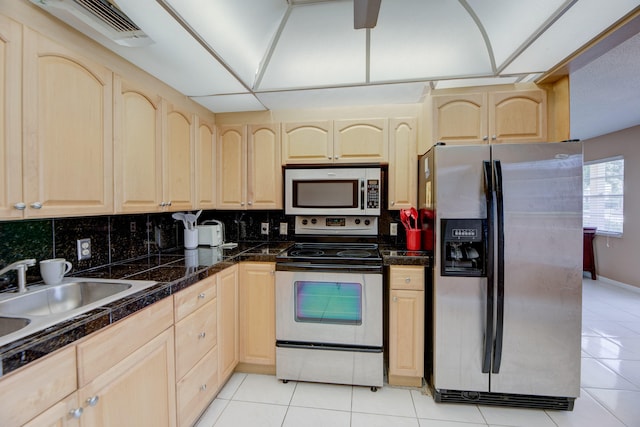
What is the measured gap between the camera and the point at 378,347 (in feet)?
6.54

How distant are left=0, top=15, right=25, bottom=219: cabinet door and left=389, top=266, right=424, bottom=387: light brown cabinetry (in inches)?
75.8

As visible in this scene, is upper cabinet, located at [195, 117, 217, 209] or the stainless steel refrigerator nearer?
the stainless steel refrigerator

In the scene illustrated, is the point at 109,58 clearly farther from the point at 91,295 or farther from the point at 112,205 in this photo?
the point at 91,295

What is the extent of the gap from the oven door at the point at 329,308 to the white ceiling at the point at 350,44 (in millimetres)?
1376

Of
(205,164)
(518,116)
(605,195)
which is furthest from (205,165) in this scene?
(605,195)

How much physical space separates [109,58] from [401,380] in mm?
2691

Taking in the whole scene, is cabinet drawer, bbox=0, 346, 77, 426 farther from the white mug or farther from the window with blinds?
the window with blinds

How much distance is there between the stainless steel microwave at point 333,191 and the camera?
2391 millimetres

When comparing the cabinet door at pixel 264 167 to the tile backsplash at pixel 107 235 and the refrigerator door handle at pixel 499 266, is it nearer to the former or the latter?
the tile backsplash at pixel 107 235

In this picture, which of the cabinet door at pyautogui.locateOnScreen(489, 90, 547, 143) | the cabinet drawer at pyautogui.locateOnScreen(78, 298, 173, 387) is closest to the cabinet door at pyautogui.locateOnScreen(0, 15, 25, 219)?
the cabinet drawer at pyautogui.locateOnScreen(78, 298, 173, 387)

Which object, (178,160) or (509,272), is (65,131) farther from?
(509,272)

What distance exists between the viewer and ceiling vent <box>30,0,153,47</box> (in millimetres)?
1139

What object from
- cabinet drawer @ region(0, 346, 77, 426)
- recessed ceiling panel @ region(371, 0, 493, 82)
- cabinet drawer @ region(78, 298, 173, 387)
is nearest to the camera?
cabinet drawer @ region(0, 346, 77, 426)

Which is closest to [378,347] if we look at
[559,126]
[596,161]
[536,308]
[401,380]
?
[401,380]
